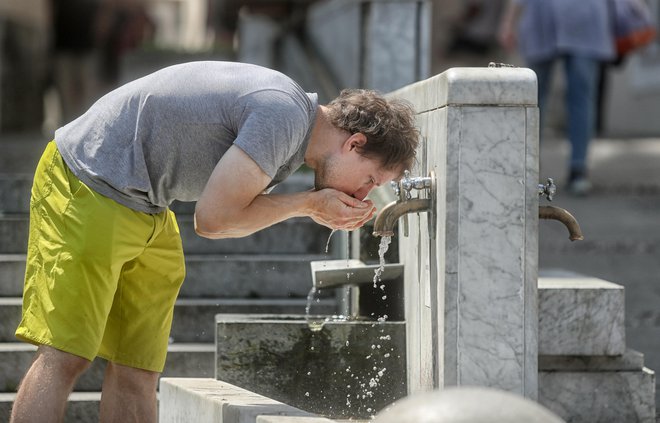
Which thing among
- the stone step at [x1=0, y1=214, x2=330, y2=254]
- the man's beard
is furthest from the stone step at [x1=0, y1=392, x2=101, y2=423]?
the man's beard

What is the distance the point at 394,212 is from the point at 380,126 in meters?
0.29

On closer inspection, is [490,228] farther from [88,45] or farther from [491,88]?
[88,45]

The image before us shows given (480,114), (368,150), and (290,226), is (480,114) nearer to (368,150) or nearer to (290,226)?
(368,150)

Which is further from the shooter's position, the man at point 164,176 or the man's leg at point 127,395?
the man's leg at point 127,395

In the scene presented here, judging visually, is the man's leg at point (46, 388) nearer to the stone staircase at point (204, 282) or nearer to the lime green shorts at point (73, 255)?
the lime green shorts at point (73, 255)

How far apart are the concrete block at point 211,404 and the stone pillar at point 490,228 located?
56cm

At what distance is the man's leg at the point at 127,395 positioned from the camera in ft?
16.3

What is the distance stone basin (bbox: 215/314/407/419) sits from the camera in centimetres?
543

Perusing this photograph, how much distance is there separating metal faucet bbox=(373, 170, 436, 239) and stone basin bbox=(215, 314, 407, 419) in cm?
88

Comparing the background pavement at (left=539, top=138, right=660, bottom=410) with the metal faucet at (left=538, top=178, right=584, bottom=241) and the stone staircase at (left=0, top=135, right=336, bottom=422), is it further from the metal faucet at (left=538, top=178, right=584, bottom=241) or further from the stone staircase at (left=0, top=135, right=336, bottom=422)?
the metal faucet at (left=538, top=178, right=584, bottom=241)

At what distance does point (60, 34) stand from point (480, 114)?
13550mm

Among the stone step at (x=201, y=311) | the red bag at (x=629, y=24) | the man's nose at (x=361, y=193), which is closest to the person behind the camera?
the man's nose at (x=361, y=193)

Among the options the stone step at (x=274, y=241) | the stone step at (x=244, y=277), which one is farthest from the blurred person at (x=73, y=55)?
the stone step at (x=244, y=277)

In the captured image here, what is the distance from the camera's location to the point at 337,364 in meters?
5.44
